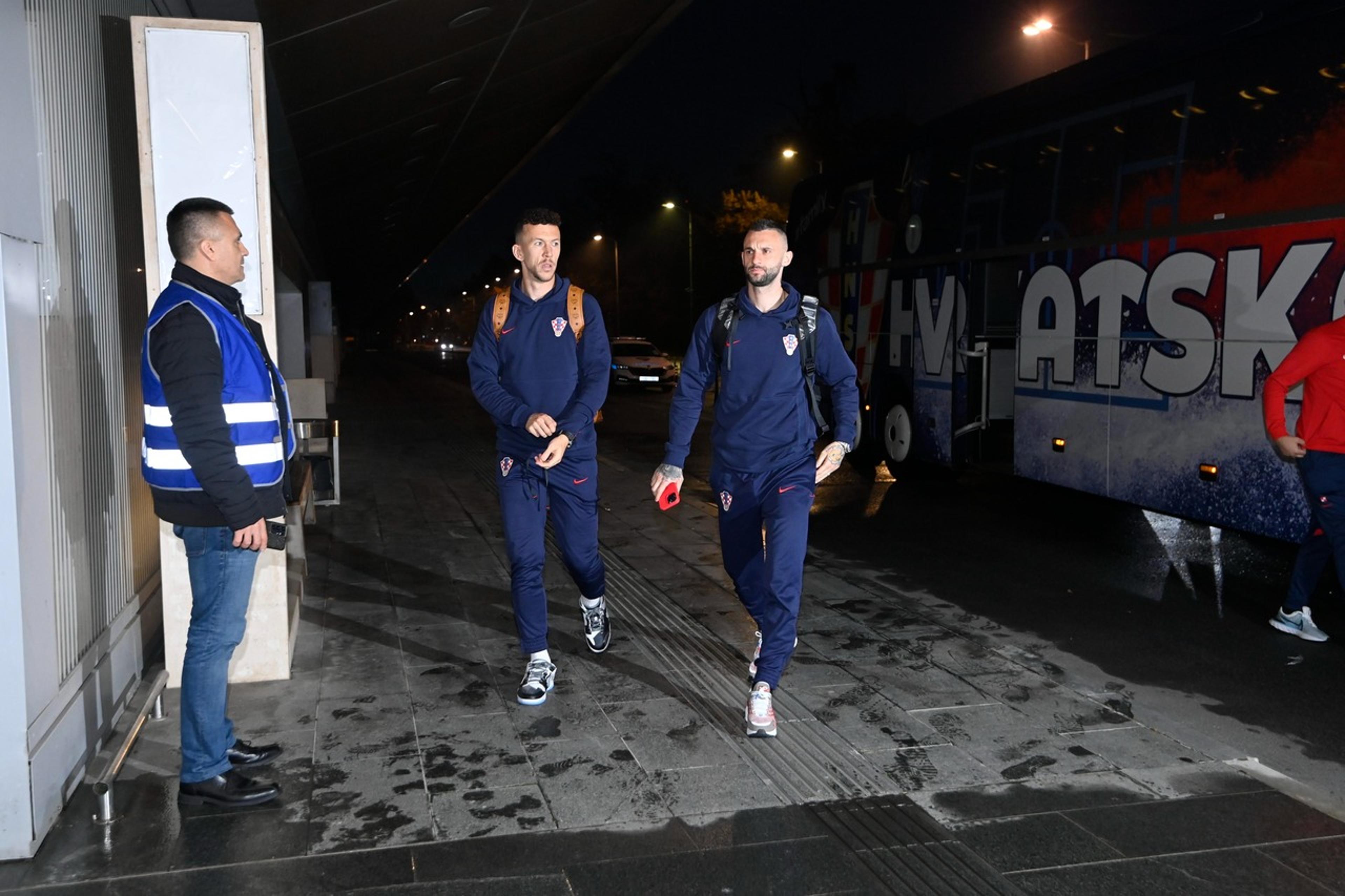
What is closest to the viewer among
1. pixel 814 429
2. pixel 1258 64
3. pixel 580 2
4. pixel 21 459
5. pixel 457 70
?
pixel 21 459

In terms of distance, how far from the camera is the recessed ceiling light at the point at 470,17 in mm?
11930

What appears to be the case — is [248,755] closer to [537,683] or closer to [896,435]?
[537,683]

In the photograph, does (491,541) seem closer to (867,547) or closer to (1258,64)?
(867,547)

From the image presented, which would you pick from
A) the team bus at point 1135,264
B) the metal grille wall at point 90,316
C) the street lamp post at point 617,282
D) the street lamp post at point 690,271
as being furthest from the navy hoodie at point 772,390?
the street lamp post at point 617,282

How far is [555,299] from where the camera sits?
5.08m

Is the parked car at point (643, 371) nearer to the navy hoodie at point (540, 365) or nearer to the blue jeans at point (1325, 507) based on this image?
the blue jeans at point (1325, 507)

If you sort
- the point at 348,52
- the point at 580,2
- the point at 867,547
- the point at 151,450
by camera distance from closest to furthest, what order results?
the point at 151,450 → the point at 867,547 → the point at 348,52 → the point at 580,2

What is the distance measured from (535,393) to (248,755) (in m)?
1.85

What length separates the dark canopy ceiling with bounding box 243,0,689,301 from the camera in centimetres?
1126

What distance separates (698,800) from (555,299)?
2251 mm

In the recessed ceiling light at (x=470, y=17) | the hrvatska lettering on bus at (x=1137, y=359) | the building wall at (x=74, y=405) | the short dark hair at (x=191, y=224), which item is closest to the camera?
the building wall at (x=74, y=405)

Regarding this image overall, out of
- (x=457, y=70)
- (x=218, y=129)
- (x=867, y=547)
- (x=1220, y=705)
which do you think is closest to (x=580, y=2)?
(x=457, y=70)

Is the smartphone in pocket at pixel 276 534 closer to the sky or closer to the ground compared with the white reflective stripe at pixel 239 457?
closer to the ground

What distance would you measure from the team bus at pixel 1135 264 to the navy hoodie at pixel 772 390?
3.63m
